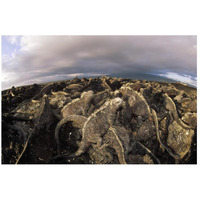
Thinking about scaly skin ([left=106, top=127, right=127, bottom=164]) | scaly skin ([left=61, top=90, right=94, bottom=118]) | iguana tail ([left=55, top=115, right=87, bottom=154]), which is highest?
scaly skin ([left=61, top=90, right=94, bottom=118])

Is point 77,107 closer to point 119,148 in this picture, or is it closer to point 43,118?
point 43,118

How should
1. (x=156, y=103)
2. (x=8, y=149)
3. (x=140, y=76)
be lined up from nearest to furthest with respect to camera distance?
(x=8, y=149) < (x=156, y=103) < (x=140, y=76)

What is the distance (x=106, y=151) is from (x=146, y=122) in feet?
3.46

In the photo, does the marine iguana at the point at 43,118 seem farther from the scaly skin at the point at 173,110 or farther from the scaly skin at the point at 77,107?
the scaly skin at the point at 173,110

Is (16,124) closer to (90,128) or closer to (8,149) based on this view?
(8,149)

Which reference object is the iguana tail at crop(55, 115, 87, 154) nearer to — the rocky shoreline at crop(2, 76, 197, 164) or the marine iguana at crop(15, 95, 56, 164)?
the rocky shoreline at crop(2, 76, 197, 164)

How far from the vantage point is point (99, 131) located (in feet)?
8.36

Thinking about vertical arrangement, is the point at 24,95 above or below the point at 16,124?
above

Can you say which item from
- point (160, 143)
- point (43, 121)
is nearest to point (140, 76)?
point (160, 143)

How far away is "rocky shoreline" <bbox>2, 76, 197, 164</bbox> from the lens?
2.46 m

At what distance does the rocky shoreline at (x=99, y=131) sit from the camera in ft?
8.07

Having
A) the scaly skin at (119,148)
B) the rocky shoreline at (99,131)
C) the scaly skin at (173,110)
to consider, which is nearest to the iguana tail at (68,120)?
the rocky shoreline at (99,131)

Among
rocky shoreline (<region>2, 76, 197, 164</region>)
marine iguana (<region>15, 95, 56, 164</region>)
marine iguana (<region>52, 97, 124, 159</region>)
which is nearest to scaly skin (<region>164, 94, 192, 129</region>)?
rocky shoreline (<region>2, 76, 197, 164</region>)

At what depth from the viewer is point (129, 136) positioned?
8.42ft
